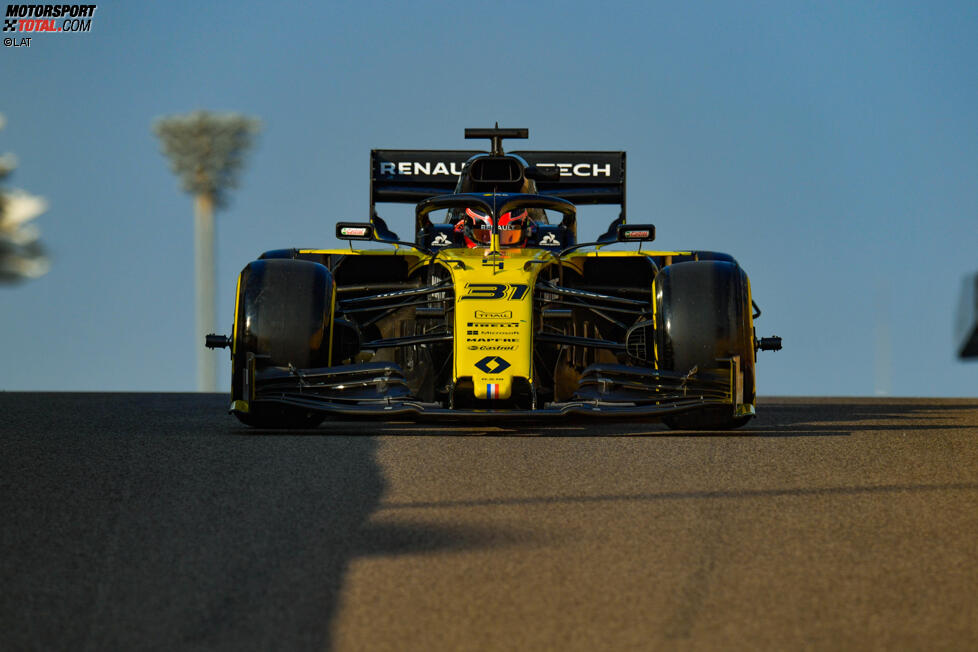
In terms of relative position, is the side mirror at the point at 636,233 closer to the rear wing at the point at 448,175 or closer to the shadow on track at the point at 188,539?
the shadow on track at the point at 188,539

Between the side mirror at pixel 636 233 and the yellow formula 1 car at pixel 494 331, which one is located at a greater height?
the side mirror at pixel 636 233

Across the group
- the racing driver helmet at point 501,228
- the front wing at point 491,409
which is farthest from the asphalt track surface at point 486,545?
the racing driver helmet at point 501,228

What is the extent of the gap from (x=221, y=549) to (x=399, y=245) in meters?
7.08

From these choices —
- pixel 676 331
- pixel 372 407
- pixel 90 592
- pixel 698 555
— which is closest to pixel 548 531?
pixel 698 555

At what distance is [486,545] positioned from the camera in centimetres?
637

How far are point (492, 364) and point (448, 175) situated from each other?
7373 mm

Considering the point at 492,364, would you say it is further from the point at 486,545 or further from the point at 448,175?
the point at 448,175

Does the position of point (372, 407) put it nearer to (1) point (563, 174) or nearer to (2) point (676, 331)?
(2) point (676, 331)

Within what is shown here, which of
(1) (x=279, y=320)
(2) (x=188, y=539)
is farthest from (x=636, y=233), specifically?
(2) (x=188, y=539)

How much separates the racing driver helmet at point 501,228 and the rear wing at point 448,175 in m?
4.06

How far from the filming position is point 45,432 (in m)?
12.0

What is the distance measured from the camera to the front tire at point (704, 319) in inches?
454

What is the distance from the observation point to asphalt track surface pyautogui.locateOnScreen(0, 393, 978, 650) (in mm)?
5016

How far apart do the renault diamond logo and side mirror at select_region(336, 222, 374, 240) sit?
1.82 meters
